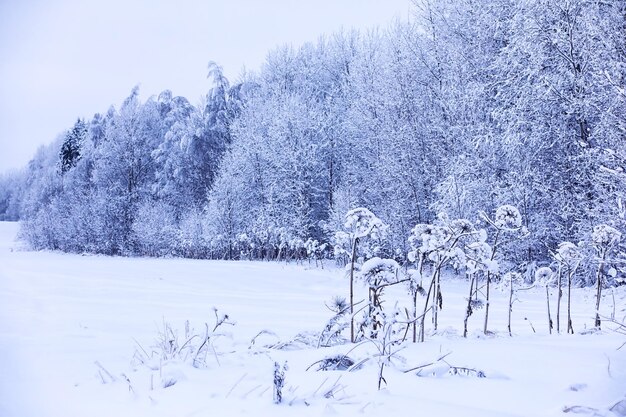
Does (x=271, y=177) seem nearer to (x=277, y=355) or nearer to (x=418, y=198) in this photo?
(x=418, y=198)

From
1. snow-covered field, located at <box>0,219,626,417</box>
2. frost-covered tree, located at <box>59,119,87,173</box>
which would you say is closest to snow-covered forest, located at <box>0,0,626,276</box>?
frost-covered tree, located at <box>59,119,87,173</box>

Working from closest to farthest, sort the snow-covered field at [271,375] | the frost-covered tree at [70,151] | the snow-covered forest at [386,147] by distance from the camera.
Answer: the snow-covered field at [271,375] → the snow-covered forest at [386,147] → the frost-covered tree at [70,151]

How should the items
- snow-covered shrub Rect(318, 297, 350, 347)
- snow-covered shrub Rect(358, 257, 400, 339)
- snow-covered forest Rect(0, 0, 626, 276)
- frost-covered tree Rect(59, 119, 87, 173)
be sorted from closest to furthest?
snow-covered shrub Rect(358, 257, 400, 339)
snow-covered shrub Rect(318, 297, 350, 347)
snow-covered forest Rect(0, 0, 626, 276)
frost-covered tree Rect(59, 119, 87, 173)

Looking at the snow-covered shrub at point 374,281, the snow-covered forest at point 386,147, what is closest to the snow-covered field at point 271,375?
the snow-covered shrub at point 374,281

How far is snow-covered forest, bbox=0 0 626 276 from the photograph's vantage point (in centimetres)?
1073

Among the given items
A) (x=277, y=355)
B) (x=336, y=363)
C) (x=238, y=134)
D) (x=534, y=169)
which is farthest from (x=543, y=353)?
(x=238, y=134)

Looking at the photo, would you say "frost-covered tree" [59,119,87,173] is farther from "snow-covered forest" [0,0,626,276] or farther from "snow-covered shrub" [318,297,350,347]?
"snow-covered shrub" [318,297,350,347]

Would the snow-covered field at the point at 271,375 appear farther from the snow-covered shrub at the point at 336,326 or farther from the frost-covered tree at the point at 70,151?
the frost-covered tree at the point at 70,151

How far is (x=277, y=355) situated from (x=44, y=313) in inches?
142

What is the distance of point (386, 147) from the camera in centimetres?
1602

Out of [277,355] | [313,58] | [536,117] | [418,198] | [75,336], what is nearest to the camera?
[277,355]

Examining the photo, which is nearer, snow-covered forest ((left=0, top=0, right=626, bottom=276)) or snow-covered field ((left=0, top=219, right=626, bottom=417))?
snow-covered field ((left=0, top=219, right=626, bottom=417))

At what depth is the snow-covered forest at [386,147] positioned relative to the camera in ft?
35.2

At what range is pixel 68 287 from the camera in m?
8.23
